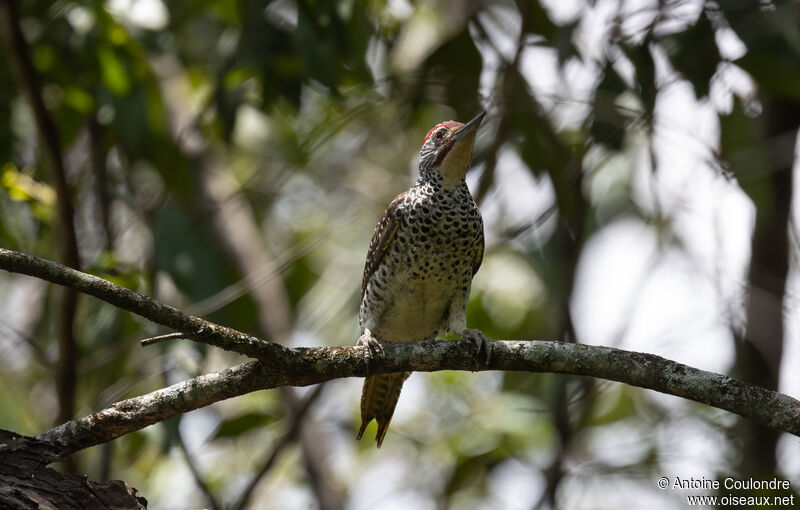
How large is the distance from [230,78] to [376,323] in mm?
1794

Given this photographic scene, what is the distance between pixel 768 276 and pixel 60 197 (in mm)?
4369

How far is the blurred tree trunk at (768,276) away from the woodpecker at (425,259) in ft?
5.64

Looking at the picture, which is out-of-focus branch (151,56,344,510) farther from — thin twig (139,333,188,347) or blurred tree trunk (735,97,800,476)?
thin twig (139,333,188,347)

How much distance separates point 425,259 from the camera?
4.46 meters

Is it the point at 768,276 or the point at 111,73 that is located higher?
Answer: the point at 111,73

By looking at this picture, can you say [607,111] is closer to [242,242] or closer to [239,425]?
[239,425]

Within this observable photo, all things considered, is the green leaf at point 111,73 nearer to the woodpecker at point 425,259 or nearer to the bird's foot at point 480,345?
the woodpecker at point 425,259

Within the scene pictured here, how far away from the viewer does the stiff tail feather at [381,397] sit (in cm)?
471

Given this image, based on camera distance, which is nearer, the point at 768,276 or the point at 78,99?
the point at 78,99

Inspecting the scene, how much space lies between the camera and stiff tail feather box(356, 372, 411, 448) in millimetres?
4711

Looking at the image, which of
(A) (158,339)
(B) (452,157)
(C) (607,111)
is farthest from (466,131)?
(A) (158,339)

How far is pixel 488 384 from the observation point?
805 centimetres

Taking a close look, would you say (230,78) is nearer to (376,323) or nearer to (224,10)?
(224,10)

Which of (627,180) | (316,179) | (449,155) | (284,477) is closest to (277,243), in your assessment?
(316,179)
